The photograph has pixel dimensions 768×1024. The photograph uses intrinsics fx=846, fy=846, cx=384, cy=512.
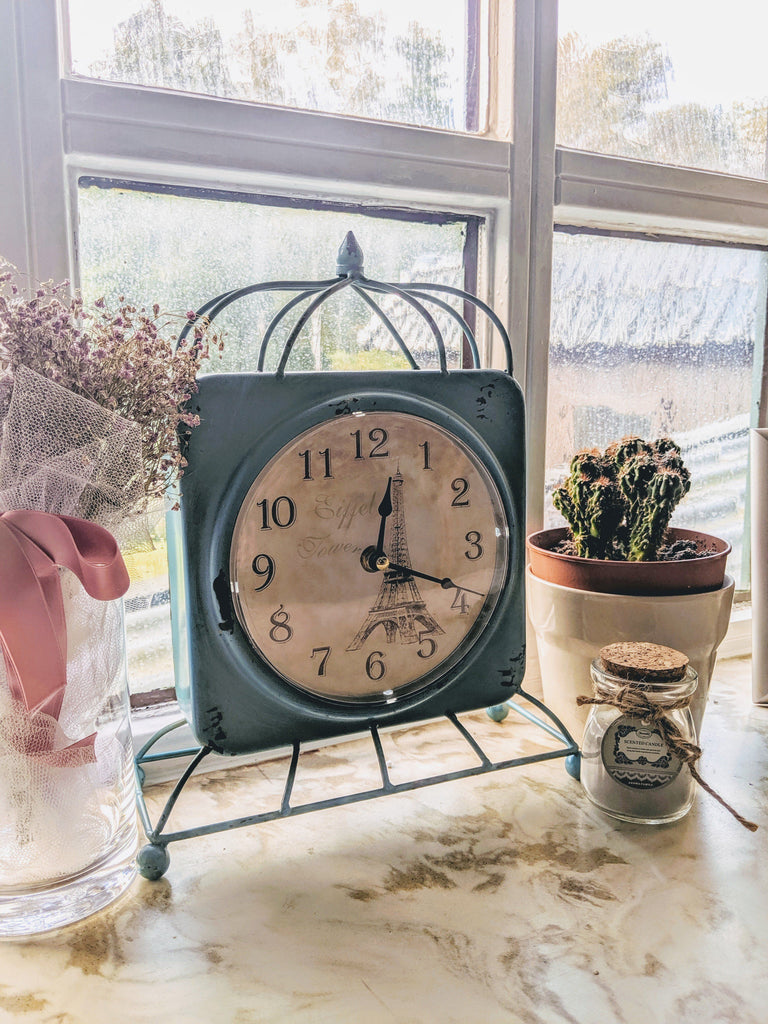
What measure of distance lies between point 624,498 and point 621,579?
0.10m

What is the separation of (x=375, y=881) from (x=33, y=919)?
308 mm

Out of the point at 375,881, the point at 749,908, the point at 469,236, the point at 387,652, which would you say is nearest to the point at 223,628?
the point at 387,652

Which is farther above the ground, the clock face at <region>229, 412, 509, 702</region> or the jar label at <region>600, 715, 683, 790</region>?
the clock face at <region>229, 412, 509, 702</region>

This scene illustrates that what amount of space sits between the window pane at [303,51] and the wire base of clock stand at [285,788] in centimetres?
76

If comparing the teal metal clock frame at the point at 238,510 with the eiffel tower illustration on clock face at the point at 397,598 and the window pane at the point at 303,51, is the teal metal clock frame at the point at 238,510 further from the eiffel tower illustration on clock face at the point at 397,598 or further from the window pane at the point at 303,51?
the window pane at the point at 303,51

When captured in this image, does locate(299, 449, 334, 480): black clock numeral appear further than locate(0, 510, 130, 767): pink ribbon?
Yes

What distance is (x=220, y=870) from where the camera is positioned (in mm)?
837

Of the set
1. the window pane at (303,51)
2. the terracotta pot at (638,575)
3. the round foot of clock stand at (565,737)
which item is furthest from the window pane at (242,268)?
the round foot of clock stand at (565,737)

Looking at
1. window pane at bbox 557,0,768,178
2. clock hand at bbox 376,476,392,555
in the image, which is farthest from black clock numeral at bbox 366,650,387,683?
window pane at bbox 557,0,768,178

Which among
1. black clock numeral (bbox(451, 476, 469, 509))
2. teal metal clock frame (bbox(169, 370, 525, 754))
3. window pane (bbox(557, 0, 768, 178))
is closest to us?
teal metal clock frame (bbox(169, 370, 525, 754))

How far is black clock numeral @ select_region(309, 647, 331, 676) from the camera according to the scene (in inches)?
34.0

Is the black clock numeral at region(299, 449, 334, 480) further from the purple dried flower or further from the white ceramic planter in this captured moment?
the white ceramic planter

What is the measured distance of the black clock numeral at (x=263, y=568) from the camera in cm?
82

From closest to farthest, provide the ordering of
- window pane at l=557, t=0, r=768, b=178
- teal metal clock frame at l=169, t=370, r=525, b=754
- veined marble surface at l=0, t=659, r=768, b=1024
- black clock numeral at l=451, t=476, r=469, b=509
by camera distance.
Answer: veined marble surface at l=0, t=659, r=768, b=1024 < teal metal clock frame at l=169, t=370, r=525, b=754 < black clock numeral at l=451, t=476, r=469, b=509 < window pane at l=557, t=0, r=768, b=178
